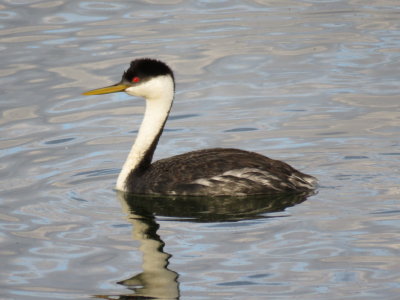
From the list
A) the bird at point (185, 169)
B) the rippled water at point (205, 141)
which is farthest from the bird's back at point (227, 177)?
the rippled water at point (205, 141)

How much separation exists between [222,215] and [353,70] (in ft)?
21.6

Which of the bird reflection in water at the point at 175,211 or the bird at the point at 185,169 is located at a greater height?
the bird at the point at 185,169

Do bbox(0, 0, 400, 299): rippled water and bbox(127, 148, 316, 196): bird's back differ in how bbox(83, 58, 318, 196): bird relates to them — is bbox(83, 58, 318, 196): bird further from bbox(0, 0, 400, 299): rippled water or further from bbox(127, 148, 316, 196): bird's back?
bbox(0, 0, 400, 299): rippled water

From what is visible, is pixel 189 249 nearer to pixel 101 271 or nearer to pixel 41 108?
pixel 101 271

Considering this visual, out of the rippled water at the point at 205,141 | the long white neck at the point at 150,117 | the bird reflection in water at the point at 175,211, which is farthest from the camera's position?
the long white neck at the point at 150,117

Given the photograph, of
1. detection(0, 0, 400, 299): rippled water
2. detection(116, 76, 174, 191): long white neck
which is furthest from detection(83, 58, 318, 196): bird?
detection(0, 0, 400, 299): rippled water

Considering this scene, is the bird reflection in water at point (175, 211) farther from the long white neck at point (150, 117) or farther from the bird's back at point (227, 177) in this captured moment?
the long white neck at point (150, 117)

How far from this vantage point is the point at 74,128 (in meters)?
15.9

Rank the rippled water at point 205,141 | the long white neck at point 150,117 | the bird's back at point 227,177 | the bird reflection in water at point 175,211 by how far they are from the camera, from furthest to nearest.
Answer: the long white neck at point 150,117 < the bird's back at point 227,177 < the bird reflection in water at point 175,211 < the rippled water at point 205,141

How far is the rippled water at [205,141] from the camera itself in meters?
10.6

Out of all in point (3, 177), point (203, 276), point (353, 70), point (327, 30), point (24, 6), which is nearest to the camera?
point (203, 276)

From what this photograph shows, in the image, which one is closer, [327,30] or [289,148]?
[289,148]

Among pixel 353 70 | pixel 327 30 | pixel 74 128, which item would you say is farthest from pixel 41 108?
pixel 327 30

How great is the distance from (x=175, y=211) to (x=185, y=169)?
1.91ft
